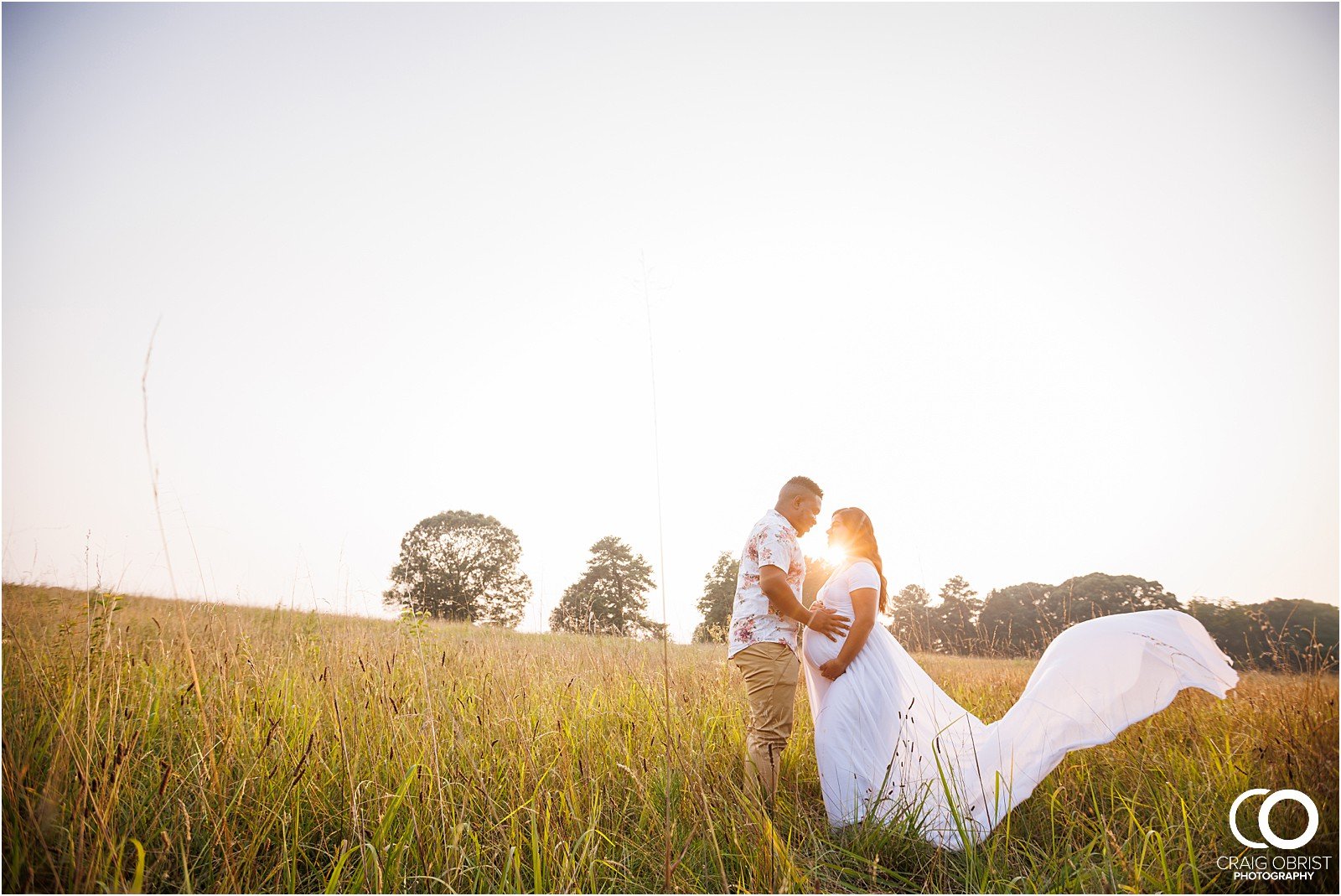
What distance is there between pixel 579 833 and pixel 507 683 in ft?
6.63

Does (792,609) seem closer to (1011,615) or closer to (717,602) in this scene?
(1011,615)

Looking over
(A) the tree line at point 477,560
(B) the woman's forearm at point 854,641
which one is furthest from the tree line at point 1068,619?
(A) the tree line at point 477,560

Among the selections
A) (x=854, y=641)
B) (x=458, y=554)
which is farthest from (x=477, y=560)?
(x=854, y=641)

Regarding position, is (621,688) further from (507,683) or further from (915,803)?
(915,803)

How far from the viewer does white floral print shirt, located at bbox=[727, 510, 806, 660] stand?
12.7 ft

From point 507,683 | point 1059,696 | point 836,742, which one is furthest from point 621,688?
point 1059,696

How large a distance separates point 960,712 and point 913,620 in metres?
3.86

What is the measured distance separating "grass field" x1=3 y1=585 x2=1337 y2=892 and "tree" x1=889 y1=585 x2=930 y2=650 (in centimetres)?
297

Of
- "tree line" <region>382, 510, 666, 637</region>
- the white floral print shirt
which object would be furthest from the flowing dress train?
"tree line" <region>382, 510, 666, 637</region>

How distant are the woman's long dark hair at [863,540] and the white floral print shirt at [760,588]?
1.40 feet

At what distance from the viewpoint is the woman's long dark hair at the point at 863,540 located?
4.12m

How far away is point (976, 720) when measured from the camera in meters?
3.84

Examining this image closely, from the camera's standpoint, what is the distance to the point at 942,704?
3.92m
